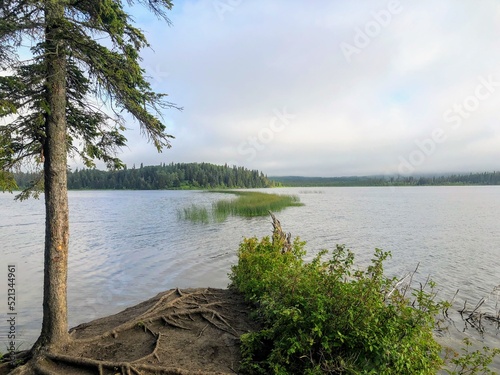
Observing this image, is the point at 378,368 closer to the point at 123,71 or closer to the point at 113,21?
the point at 123,71

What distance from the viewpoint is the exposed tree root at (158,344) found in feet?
18.4

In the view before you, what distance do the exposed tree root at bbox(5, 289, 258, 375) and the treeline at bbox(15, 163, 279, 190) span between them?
5737 inches

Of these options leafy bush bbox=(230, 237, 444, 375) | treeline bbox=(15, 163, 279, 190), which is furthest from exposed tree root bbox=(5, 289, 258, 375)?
treeline bbox=(15, 163, 279, 190)

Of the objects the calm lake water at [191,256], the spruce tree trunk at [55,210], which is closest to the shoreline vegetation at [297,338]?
the spruce tree trunk at [55,210]

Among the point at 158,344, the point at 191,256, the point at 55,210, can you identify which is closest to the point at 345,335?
the point at 158,344

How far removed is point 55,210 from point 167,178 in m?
156

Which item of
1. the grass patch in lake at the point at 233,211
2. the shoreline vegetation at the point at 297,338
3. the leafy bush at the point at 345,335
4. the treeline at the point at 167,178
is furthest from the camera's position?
the treeline at the point at 167,178

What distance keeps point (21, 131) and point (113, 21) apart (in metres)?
2.77

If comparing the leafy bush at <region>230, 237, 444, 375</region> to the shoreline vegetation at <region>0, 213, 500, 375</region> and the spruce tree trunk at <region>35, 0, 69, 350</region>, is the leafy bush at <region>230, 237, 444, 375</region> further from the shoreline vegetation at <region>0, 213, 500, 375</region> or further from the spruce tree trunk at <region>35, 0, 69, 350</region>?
the spruce tree trunk at <region>35, 0, 69, 350</region>

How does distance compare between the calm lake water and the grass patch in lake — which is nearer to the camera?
the calm lake water

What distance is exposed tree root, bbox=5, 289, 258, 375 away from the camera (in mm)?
5617

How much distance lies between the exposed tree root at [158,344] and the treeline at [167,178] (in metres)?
146

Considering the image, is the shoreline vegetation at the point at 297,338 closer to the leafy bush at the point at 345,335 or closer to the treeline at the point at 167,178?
the leafy bush at the point at 345,335

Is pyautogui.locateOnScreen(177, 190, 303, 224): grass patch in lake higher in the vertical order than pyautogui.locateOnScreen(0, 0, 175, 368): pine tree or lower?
lower
